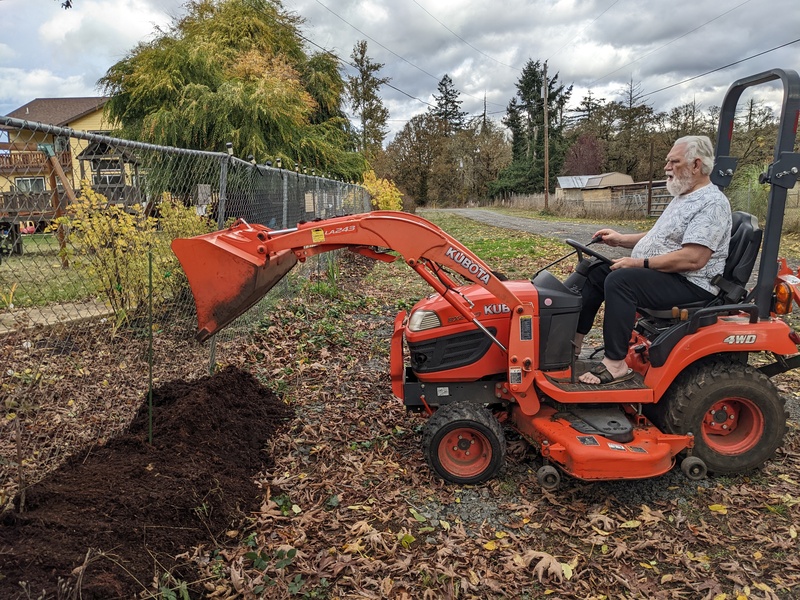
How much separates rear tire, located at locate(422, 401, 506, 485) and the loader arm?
73cm

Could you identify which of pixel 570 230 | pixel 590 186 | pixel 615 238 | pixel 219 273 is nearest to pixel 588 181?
pixel 590 186

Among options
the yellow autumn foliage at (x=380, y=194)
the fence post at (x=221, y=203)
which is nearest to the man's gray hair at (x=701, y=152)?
the fence post at (x=221, y=203)

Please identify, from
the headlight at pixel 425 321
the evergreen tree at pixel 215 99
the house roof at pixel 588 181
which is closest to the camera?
the headlight at pixel 425 321

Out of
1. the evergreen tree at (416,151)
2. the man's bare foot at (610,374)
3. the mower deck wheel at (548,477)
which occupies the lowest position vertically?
the mower deck wheel at (548,477)

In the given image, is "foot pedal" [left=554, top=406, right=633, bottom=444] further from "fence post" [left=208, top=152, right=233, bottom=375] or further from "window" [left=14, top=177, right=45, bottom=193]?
"window" [left=14, top=177, right=45, bottom=193]

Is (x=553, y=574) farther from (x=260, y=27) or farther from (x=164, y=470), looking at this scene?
(x=260, y=27)

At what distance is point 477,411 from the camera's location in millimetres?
3668

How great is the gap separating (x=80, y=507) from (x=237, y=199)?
4.74m

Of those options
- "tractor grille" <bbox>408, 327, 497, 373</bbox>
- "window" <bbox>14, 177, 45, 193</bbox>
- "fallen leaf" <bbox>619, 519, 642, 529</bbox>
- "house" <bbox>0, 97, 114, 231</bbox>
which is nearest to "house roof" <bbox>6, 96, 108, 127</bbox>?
"house" <bbox>0, 97, 114, 231</bbox>

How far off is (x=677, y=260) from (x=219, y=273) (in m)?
2.91

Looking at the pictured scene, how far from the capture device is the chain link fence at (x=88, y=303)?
377cm

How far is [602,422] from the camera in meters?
3.71

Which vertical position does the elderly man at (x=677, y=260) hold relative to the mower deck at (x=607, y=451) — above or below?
above

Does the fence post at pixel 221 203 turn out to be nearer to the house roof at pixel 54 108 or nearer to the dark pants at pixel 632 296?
the dark pants at pixel 632 296
